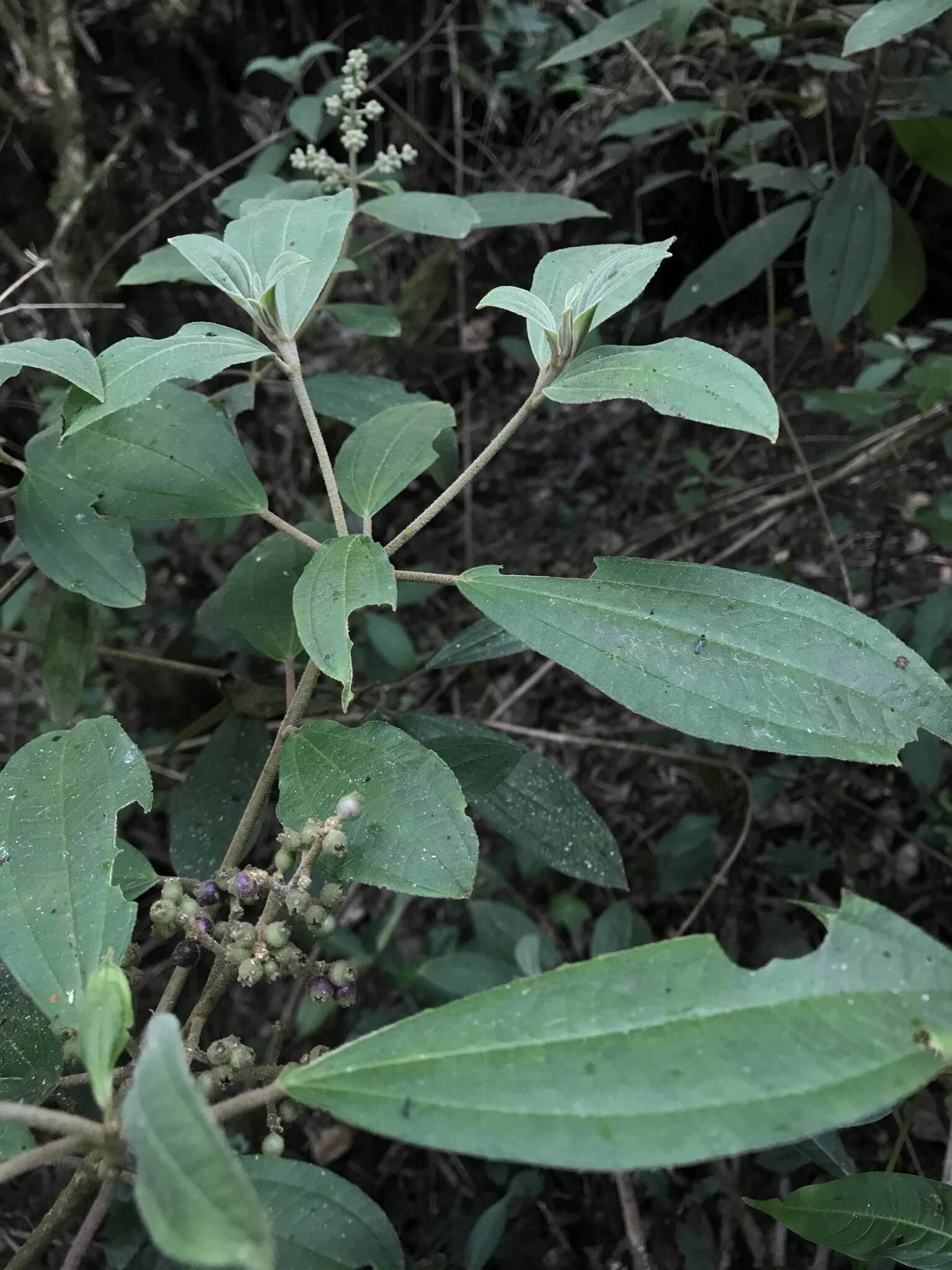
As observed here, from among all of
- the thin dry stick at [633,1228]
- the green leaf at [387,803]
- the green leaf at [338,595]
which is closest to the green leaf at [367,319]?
the green leaf at [338,595]

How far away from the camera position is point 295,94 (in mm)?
3039

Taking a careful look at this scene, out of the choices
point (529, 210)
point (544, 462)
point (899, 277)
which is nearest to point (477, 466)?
point (529, 210)

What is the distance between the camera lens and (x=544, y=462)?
147 inches

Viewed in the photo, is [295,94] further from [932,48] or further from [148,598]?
[932,48]

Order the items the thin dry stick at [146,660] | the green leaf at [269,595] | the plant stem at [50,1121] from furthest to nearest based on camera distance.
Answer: the thin dry stick at [146,660] → the green leaf at [269,595] → the plant stem at [50,1121]

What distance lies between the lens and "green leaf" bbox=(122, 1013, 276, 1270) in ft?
1.38

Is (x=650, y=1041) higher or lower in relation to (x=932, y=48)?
lower

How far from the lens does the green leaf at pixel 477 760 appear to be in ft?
3.46

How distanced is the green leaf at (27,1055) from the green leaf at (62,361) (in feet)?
2.13

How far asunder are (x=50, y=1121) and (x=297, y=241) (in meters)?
0.97

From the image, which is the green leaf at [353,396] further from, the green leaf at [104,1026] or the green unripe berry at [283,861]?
the green leaf at [104,1026]

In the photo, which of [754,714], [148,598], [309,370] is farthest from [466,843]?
[309,370]

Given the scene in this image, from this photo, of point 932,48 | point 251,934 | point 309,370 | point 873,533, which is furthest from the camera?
point 309,370

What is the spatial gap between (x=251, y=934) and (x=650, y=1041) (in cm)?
37
